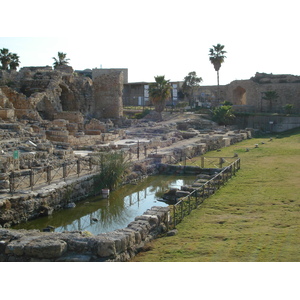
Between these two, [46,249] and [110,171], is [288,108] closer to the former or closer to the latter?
[110,171]

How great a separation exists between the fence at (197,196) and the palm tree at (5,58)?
2957 cm

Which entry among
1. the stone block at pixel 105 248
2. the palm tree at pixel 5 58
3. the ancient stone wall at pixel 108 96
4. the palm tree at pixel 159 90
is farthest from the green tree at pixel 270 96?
the stone block at pixel 105 248

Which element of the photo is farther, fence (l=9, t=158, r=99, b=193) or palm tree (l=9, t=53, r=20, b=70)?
palm tree (l=9, t=53, r=20, b=70)

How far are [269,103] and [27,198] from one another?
40532mm

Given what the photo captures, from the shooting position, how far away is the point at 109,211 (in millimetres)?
15742

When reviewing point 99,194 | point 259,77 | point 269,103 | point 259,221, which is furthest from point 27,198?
point 259,77

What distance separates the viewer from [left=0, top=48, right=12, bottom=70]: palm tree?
42.5 m

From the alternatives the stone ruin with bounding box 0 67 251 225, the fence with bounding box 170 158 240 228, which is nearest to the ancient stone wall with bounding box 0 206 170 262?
the fence with bounding box 170 158 240 228

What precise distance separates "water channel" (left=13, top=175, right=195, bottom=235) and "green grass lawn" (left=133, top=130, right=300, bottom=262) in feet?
8.44

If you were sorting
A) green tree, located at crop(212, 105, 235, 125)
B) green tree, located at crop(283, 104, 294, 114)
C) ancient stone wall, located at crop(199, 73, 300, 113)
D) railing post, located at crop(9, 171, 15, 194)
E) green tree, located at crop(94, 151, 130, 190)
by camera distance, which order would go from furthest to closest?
ancient stone wall, located at crop(199, 73, 300, 113) < green tree, located at crop(283, 104, 294, 114) < green tree, located at crop(212, 105, 235, 125) < green tree, located at crop(94, 151, 130, 190) < railing post, located at crop(9, 171, 15, 194)

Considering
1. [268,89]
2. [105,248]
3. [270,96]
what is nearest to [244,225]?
[105,248]

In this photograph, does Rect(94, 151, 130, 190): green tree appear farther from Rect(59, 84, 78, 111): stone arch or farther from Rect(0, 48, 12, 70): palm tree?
Rect(0, 48, 12, 70): palm tree

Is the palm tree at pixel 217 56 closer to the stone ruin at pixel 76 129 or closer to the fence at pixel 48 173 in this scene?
the stone ruin at pixel 76 129

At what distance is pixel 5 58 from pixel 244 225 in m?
36.6
